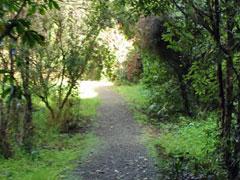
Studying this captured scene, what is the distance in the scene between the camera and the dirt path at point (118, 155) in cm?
797

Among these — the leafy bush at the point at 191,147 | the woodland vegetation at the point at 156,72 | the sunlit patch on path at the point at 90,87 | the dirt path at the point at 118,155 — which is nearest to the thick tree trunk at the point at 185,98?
the woodland vegetation at the point at 156,72

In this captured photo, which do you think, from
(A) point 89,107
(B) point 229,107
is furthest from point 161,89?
(B) point 229,107

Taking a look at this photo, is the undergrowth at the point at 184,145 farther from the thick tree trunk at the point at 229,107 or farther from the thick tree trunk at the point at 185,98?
the thick tree trunk at the point at 185,98

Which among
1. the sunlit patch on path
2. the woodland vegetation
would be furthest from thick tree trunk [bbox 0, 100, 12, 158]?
the sunlit patch on path

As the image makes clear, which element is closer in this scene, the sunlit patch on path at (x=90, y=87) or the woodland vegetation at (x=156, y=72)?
the woodland vegetation at (x=156, y=72)

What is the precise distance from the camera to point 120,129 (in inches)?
524

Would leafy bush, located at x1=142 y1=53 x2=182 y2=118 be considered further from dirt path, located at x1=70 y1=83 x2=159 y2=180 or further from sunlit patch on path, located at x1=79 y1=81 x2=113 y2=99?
sunlit patch on path, located at x1=79 y1=81 x2=113 y2=99

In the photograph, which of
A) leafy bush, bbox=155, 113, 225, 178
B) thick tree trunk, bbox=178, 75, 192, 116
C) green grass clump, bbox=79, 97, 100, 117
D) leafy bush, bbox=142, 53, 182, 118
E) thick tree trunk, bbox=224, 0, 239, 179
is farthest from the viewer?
green grass clump, bbox=79, 97, 100, 117

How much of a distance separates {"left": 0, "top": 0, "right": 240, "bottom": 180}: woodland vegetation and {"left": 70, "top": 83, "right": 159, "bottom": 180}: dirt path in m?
0.49

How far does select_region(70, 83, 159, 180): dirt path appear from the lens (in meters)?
7.97

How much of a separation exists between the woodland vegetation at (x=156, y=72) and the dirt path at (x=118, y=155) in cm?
49

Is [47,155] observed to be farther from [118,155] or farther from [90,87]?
[90,87]

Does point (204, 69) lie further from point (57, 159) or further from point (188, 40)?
point (57, 159)

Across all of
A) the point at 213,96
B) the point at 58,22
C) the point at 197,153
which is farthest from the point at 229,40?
the point at 58,22
